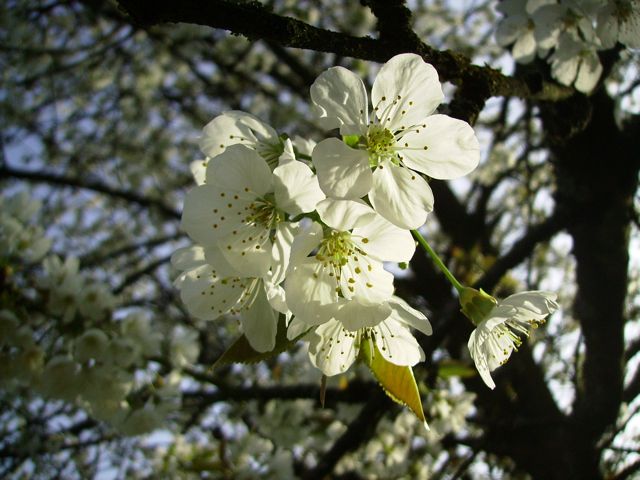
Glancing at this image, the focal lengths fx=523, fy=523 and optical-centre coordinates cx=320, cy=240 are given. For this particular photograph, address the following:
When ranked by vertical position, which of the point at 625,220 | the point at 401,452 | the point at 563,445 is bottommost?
the point at 401,452

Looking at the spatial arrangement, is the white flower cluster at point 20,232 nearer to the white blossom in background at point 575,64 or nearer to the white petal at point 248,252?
the white petal at point 248,252

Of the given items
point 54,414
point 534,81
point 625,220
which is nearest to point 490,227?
point 625,220

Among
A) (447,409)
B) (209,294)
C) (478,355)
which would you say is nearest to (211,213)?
(209,294)

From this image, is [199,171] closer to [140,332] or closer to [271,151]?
[271,151]

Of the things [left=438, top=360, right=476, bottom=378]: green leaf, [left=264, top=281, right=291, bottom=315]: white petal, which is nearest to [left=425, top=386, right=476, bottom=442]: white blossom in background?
[left=438, top=360, right=476, bottom=378]: green leaf

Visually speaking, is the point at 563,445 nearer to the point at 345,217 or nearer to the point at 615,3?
the point at 615,3

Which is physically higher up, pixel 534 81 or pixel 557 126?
pixel 534 81
